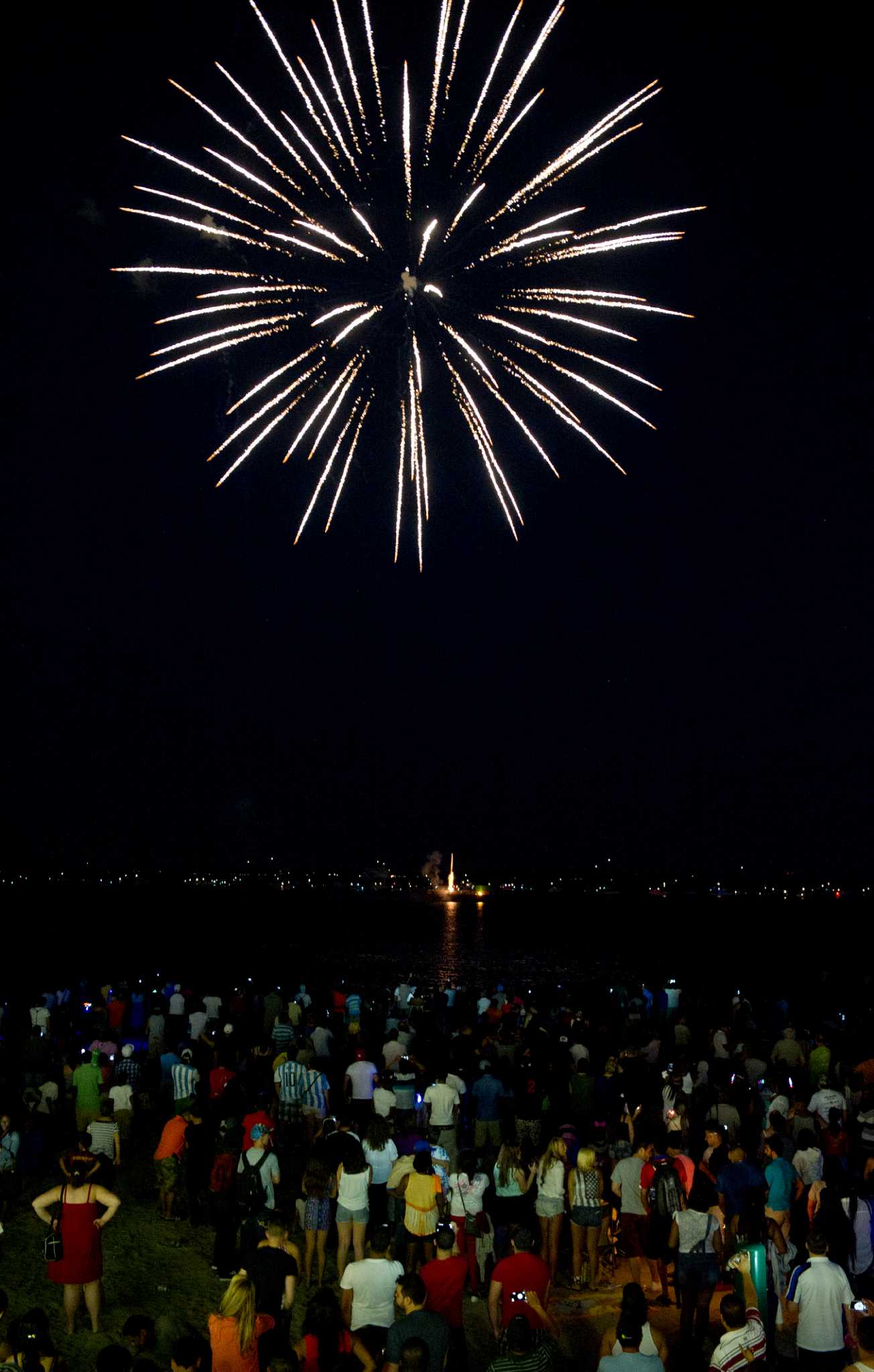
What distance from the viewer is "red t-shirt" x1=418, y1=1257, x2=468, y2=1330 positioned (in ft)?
21.7

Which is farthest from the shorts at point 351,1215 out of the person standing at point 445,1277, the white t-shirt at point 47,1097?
the white t-shirt at point 47,1097

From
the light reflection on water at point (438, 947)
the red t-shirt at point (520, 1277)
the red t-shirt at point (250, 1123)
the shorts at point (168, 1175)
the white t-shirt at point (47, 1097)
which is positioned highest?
the red t-shirt at point (250, 1123)

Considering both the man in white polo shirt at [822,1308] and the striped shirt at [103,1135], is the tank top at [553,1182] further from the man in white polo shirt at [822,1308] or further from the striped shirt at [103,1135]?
the striped shirt at [103,1135]

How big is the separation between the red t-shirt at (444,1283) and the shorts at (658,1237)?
7.19ft

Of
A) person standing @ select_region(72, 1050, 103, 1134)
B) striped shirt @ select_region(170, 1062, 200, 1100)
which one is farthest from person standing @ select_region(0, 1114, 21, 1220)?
striped shirt @ select_region(170, 1062, 200, 1100)

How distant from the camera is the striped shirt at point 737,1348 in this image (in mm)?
5723

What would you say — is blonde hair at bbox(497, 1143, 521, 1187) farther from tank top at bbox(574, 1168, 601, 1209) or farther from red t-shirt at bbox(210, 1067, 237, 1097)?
red t-shirt at bbox(210, 1067, 237, 1097)

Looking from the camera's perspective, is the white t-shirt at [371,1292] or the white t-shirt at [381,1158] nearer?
the white t-shirt at [371,1292]

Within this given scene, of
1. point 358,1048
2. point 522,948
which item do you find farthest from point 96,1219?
point 522,948

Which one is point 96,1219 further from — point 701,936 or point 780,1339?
point 701,936

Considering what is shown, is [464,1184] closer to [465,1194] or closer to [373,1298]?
[465,1194]

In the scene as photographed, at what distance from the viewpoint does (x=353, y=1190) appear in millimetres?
8500

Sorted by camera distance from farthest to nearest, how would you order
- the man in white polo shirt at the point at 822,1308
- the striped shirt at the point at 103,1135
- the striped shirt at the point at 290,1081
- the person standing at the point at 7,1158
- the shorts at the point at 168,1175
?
the striped shirt at the point at 290,1081
the shorts at the point at 168,1175
the striped shirt at the point at 103,1135
the person standing at the point at 7,1158
the man in white polo shirt at the point at 822,1308

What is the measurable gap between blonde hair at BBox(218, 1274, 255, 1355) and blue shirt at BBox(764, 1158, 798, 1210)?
4440mm
